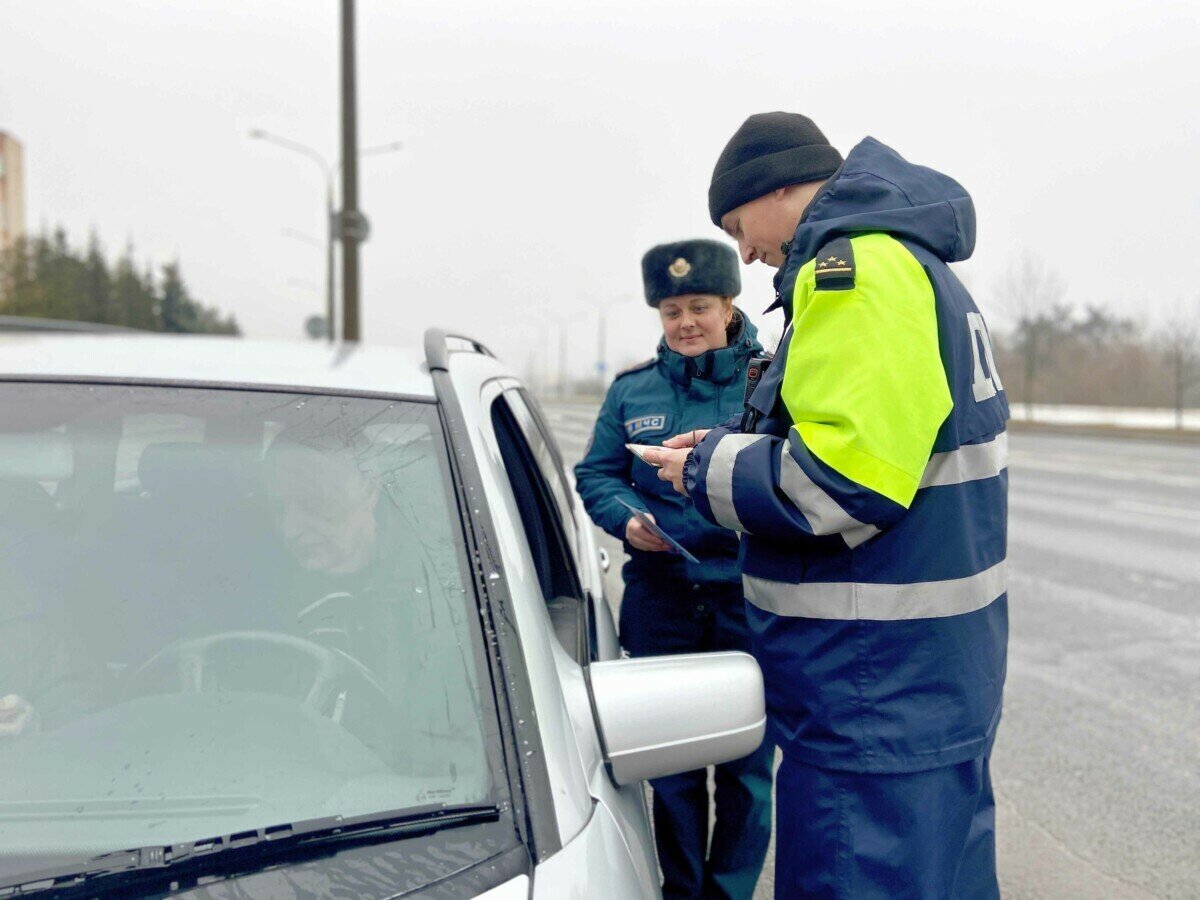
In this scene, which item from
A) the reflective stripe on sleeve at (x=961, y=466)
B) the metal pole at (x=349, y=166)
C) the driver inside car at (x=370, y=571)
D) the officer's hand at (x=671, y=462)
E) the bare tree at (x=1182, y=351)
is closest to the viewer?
the driver inside car at (x=370, y=571)

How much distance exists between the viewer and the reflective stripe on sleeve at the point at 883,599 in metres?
1.57

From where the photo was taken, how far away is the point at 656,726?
1.43 metres

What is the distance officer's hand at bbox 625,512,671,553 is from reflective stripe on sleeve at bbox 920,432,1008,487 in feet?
2.86

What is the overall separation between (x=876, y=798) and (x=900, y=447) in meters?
0.57

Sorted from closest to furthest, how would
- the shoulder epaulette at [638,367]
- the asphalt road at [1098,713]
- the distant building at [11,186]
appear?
the shoulder epaulette at [638,367]
the asphalt road at [1098,713]
the distant building at [11,186]

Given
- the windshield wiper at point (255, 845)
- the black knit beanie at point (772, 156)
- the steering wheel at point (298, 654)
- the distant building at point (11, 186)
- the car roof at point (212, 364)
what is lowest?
the windshield wiper at point (255, 845)

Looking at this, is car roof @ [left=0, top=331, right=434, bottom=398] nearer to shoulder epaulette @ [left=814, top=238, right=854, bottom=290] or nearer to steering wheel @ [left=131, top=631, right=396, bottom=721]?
steering wheel @ [left=131, top=631, right=396, bottom=721]

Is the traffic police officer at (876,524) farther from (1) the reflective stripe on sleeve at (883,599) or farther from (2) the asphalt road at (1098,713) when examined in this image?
(2) the asphalt road at (1098,713)

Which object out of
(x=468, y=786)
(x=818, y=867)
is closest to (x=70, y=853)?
(x=468, y=786)

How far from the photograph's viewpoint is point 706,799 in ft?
8.20

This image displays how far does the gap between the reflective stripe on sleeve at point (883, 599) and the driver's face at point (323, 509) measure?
2.28ft

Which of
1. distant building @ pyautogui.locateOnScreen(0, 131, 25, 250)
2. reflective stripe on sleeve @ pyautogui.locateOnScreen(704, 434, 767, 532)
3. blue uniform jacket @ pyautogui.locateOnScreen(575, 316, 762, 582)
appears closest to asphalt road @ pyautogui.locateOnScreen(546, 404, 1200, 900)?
blue uniform jacket @ pyautogui.locateOnScreen(575, 316, 762, 582)

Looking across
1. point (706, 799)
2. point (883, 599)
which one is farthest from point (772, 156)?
point (706, 799)

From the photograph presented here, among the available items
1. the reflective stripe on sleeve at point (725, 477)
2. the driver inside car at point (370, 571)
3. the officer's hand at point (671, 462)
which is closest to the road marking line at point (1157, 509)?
the officer's hand at point (671, 462)
